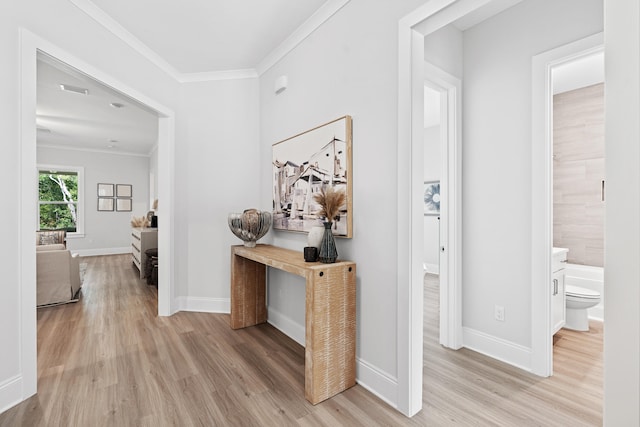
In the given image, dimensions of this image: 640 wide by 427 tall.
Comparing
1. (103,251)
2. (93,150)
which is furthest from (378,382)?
(93,150)

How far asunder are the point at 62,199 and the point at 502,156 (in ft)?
29.4

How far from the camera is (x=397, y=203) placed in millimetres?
1821

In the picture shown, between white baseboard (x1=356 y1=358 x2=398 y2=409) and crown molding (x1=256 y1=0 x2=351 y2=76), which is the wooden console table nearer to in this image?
white baseboard (x1=356 y1=358 x2=398 y2=409)

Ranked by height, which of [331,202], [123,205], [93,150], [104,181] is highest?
[93,150]

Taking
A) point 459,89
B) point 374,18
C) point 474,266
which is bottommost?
point 474,266

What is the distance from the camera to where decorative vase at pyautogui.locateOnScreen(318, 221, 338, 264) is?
203cm

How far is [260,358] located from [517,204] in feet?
7.25

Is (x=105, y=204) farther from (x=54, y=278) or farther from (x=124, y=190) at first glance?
(x=54, y=278)

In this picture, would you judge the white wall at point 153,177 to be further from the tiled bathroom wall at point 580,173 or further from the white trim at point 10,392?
the tiled bathroom wall at point 580,173

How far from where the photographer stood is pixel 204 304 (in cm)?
345

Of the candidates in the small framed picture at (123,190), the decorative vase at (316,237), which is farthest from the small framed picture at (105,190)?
the decorative vase at (316,237)

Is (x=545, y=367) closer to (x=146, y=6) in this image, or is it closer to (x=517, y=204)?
(x=517, y=204)

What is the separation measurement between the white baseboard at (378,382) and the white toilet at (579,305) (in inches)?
81.6

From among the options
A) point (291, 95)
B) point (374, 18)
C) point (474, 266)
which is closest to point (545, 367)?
point (474, 266)
